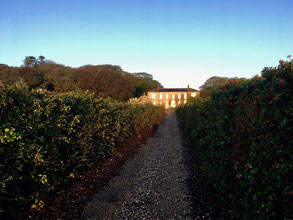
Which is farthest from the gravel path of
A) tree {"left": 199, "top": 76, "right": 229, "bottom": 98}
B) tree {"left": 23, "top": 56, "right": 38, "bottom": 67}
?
tree {"left": 23, "top": 56, "right": 38, "bottom": 67}

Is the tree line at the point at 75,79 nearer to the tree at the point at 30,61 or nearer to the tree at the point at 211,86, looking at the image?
the tree at the point at 30,61

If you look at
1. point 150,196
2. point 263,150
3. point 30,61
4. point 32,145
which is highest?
point 30,61

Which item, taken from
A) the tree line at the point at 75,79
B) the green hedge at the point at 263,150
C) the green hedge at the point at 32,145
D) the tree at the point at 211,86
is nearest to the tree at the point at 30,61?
the tree line at the point at 75,79

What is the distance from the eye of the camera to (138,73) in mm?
105375

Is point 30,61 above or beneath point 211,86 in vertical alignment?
above

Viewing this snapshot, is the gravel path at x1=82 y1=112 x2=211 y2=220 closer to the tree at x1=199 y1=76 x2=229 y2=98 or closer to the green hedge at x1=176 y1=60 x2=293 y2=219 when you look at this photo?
the green hedge at x1=176 y1=60 x2=293 y2=219

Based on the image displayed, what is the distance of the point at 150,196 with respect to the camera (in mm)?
4547

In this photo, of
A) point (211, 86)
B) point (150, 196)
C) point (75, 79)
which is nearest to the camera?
point (150, 196)

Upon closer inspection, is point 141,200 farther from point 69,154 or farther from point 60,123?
point 60,123

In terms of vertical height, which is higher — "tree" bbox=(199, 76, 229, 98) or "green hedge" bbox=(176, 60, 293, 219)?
"tree" bbox=(199, 76, 229, 98)

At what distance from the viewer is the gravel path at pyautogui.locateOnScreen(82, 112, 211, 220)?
3.79m

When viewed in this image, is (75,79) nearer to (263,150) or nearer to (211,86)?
(211,86)

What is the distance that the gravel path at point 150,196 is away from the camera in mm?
3789

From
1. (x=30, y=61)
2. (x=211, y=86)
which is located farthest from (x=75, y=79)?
(x=211, y=86)
